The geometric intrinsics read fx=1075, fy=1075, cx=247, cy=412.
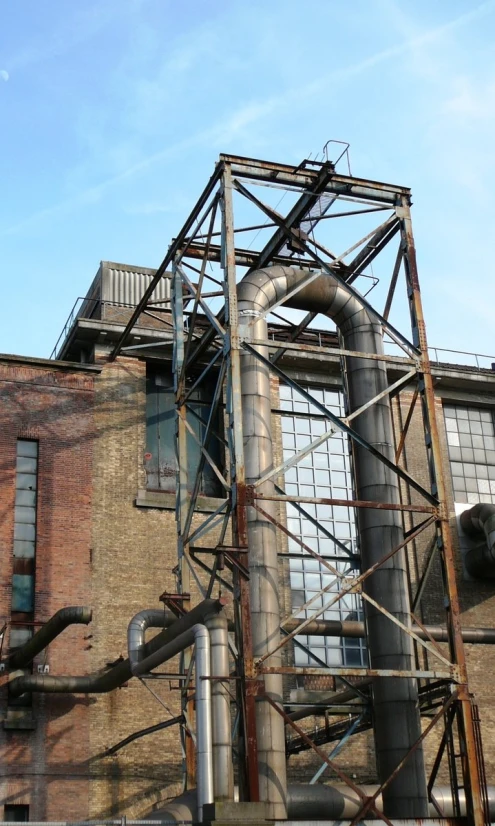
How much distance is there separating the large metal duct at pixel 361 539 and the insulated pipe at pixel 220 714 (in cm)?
90

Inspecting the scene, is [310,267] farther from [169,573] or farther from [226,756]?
[226,756]

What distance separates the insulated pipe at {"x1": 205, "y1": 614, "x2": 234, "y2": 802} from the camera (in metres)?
13.9

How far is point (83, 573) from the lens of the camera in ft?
71.3

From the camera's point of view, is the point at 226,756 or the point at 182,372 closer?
the point at 226,756

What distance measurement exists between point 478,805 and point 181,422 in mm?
8121

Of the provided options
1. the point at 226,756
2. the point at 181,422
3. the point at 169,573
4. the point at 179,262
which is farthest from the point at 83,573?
the point at 226,756

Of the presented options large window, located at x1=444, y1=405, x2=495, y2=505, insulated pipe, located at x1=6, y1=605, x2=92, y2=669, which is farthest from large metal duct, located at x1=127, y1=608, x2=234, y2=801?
large window, located at x1=444, y1=405, x2=495, y2=505

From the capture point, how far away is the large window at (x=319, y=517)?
23.8m

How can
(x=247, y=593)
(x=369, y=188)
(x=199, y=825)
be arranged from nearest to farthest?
(x=199, y=825) < (x=247, y=593) < (x=369, y=188)

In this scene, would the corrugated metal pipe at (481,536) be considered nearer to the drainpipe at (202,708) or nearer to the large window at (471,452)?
the large window at (471,452)

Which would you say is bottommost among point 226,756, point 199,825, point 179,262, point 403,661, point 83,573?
point 199,825

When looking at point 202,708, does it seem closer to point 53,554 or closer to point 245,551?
point 245,551

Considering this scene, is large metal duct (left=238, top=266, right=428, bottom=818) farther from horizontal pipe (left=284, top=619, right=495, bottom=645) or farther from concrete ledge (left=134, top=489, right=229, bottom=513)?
concrete ledge (left=134, top=489, right=229, bottom=513)

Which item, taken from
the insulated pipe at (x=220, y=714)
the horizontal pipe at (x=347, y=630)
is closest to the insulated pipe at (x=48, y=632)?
the horizontal pipe at (x=347, y=630)
